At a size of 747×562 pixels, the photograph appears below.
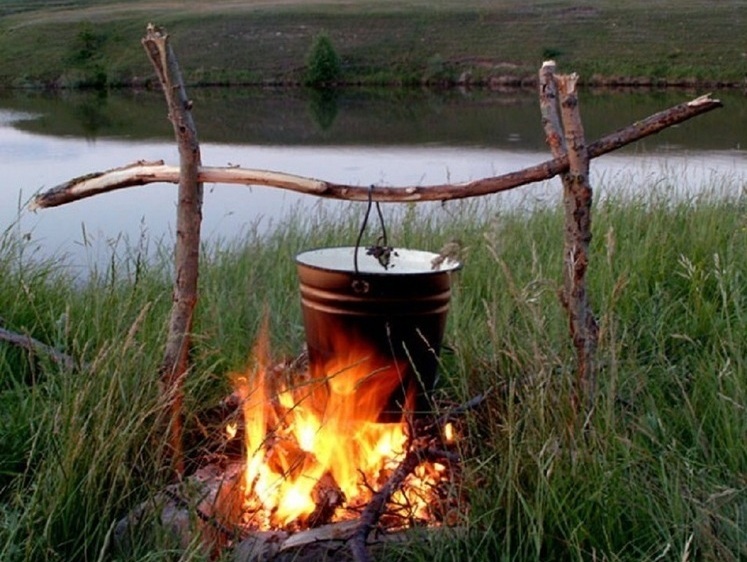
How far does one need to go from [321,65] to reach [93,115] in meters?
18.6

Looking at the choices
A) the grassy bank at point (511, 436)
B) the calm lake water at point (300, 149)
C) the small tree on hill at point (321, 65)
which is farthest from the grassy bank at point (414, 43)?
the grassy bank at point (511, 436)

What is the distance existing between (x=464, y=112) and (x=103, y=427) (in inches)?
1185

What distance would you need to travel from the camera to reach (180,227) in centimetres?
308

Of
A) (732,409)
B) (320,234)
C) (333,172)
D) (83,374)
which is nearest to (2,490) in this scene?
(83,374)

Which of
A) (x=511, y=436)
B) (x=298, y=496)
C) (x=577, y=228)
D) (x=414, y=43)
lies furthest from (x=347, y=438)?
(x=414, y=43)

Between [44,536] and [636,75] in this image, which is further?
[636,75]

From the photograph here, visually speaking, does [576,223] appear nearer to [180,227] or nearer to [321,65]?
[180,227]

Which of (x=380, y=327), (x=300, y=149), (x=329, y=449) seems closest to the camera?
(x=380, y=327)

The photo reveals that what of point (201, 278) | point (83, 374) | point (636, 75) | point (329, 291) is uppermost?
point (329, 291)

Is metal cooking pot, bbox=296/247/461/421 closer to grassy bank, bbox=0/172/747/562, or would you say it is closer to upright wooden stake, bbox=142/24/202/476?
grassy bank, bbox=0/172/747/562

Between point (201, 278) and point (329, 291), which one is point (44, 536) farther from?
point (201, 278)

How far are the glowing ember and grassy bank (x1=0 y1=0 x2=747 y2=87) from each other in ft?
139

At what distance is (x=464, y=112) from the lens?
3203cm

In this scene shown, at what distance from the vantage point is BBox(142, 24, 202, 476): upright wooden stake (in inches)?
119
